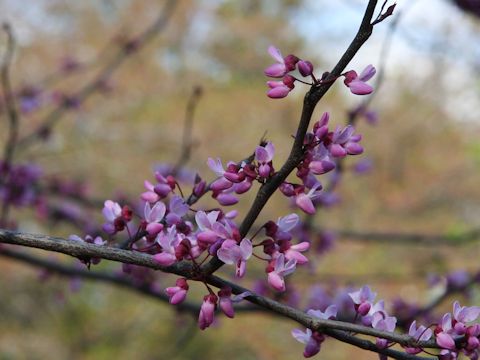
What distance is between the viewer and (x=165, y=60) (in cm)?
1421

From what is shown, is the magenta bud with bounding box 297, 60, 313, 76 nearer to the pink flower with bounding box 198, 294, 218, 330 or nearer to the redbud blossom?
the redbud blossom

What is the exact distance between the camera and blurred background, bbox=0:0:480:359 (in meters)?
7.60

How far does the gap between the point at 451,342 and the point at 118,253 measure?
1.50 ft

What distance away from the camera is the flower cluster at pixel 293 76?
0.83m

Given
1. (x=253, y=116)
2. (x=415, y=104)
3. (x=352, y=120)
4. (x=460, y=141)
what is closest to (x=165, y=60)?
(x=253, y=116)

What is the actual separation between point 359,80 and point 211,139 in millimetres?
11077

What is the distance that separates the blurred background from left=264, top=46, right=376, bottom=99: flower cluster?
6.25 meters

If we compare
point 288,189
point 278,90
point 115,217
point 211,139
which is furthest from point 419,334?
point 211,139

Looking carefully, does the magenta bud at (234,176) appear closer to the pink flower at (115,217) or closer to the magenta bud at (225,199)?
the magenta bud at (225,199)

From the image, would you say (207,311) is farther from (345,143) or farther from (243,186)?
(345,143)

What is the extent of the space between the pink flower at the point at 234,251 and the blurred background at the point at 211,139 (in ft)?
20.4

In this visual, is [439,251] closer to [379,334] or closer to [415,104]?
[415,104]

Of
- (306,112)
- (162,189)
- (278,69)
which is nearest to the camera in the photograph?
(306,112)

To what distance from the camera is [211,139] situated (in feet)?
38.9
